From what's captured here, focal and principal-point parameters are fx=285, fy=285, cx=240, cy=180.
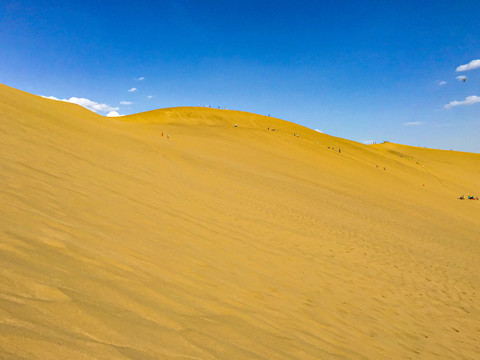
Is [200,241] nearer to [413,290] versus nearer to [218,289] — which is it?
[218,289]

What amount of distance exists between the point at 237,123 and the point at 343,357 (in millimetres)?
32877

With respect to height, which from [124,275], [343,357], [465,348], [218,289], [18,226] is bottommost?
[465,348]

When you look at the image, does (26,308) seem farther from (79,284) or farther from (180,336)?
(180,336)

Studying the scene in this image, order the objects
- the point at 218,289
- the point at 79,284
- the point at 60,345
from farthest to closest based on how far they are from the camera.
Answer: the point at 218,289 < the point at 79,284 < the point at 60,345

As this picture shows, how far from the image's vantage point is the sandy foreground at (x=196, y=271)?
181 cm

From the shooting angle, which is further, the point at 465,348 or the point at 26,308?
the point at 465,348

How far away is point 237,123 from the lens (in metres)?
34.3

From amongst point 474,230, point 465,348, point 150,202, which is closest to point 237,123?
point 474,230

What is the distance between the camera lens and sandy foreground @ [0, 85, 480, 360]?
1.81 m

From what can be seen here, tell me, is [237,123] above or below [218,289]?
above

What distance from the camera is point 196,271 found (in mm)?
3213

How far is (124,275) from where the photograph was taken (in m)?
2.47

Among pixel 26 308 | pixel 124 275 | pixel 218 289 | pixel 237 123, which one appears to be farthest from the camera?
pixel 237 123

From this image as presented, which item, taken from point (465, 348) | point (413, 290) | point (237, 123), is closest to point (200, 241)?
point (465, 348)
